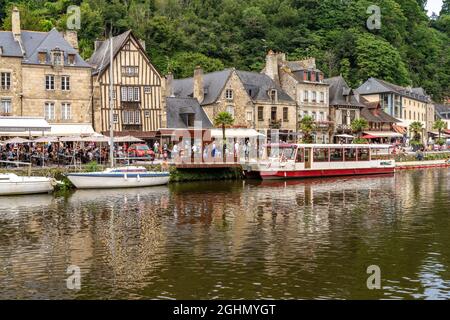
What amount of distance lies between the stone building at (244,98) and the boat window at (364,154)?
11.1 meters

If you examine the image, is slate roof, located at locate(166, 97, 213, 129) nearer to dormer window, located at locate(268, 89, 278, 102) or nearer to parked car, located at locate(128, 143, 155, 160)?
parked car, located at locate(128, 143, 155, 160)

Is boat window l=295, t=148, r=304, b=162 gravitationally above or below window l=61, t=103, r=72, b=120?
below

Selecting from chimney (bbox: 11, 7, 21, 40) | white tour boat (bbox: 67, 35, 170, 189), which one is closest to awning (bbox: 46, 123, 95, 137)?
white tour boat (bbox: 67, 35, 170, 189)

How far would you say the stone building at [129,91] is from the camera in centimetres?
4535

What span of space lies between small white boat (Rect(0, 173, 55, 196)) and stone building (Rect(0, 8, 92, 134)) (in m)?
9.82

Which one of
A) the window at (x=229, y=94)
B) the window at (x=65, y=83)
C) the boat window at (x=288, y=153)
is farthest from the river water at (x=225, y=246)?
the window at (x=229, y=94)

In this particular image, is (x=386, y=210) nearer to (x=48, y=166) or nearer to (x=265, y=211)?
(x=265, y=211)

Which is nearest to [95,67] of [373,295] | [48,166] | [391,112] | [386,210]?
[48,166]

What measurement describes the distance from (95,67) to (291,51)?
2009 inches

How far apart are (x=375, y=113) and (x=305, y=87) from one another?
15100 millimetres

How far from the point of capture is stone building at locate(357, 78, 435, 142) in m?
77.2

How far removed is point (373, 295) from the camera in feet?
42.5

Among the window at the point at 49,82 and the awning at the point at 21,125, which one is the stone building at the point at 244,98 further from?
the awning at the point at 21,125

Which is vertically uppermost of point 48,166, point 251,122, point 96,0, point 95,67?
point 96,0
